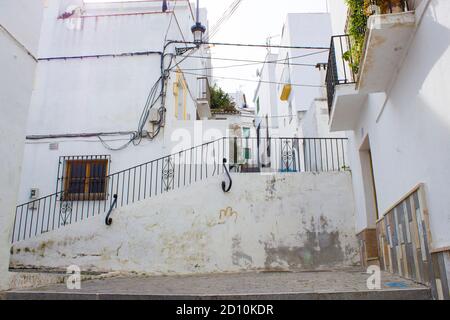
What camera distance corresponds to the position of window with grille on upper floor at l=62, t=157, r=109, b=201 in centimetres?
972

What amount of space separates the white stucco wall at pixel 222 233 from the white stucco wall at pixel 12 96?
335 centimetres

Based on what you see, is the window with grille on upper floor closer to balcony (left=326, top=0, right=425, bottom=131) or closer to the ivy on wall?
balcony (left=326, top=0, right=425, bottom=131)

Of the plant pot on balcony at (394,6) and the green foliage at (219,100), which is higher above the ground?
the green foliage at (219,100)

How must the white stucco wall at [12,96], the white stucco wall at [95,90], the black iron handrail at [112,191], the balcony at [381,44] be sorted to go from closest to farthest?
the balcony at [381,44], the white stucco wall at [12,96], the black iron handrail at [112,191], the white stucco wall at [95,90]

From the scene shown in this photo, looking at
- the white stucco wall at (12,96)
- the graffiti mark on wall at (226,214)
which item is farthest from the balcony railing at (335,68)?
the white stucco wall at (12,96)

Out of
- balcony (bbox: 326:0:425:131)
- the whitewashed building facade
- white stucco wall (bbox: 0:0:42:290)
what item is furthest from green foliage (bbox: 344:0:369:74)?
white stucco wall (bbox: 0:0:42:290)

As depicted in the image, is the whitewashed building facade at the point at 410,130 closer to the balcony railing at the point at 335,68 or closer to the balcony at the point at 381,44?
the balcony at the point at 381,44

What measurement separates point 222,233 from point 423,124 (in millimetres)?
5147

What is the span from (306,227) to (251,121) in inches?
751

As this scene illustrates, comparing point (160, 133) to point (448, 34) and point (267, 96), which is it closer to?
point (448, 34)

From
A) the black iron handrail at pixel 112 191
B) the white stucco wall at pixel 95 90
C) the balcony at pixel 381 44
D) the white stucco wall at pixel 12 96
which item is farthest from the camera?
the white stucco wall at pixel 95 90

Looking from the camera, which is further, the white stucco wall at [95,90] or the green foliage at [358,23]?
the white stucco wall at [95,90]

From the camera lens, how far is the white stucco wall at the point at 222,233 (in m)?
8.06
